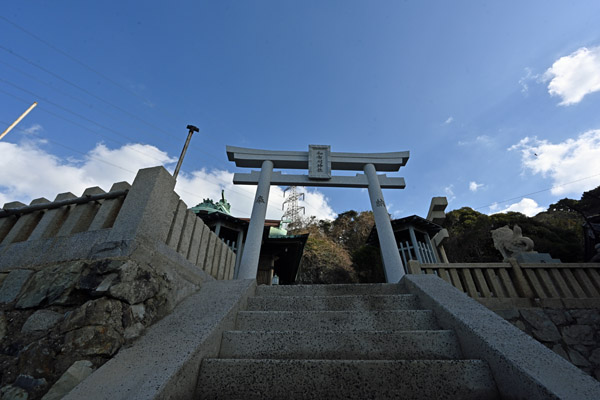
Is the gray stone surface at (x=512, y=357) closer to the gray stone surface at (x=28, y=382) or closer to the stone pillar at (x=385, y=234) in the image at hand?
the gray stone surface at (x=28, y=382)

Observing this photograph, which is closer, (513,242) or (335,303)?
(335,303)

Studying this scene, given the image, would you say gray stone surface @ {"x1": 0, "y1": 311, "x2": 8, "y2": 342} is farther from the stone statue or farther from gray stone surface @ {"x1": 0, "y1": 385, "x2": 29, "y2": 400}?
the stone statue

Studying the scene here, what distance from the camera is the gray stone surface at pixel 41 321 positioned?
A: 66.6 inches

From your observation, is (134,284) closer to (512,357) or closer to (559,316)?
(512,357)

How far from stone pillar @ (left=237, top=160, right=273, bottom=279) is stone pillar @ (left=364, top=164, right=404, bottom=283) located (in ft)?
9.34

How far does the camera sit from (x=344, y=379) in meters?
1.62

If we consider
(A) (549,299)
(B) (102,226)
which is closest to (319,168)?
(A) (549,299)

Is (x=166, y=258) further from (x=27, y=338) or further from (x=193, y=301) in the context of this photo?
(x=27, y=338)

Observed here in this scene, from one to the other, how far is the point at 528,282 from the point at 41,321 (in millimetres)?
6537

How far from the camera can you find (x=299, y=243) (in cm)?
945

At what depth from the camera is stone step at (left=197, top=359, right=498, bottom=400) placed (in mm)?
1556

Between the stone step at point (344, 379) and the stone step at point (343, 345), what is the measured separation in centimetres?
27

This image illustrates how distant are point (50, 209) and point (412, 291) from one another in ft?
13.9

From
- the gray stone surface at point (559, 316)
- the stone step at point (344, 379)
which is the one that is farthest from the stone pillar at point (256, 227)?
the gray stone surface at point (559, 316)
